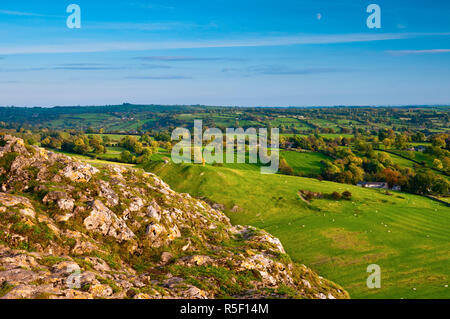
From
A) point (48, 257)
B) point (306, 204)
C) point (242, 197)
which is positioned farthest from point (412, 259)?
point (48, 257)

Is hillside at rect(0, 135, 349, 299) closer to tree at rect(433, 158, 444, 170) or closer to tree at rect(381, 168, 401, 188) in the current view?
tree at rect(381, 168, 401, 188)

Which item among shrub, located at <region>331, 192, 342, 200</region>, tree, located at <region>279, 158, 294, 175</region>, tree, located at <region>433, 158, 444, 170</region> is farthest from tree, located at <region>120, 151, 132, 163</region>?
tree, located at <region>433, 158, 444, 170</region>

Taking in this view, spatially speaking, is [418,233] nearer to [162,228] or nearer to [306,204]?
[306,204]

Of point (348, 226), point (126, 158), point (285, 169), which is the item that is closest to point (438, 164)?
point (285, 169)

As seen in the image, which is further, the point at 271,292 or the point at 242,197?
the point at 242,197

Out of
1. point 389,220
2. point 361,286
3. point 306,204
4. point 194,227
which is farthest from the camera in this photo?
point 306,204

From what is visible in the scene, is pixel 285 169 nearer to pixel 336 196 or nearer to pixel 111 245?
pixel 336 196

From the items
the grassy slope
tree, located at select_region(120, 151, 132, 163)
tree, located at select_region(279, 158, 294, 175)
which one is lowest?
the grassy slope
